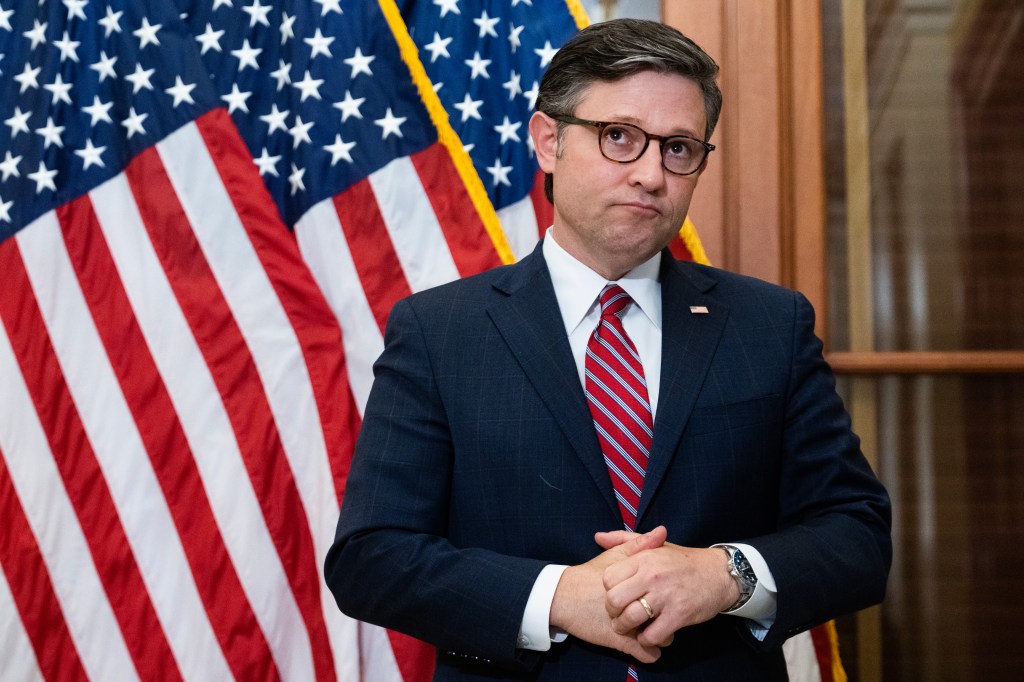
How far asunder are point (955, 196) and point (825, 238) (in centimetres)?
31

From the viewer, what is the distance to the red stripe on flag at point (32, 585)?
1884 millimetres

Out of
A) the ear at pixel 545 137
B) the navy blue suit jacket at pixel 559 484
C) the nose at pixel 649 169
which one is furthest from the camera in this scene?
the ear at pixel 545 137

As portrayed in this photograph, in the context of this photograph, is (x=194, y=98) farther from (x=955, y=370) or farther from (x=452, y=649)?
(x=955, y=370)

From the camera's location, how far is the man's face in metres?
1.32

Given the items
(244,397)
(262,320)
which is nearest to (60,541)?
(244,397)

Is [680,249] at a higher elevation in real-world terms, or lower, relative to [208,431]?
higher

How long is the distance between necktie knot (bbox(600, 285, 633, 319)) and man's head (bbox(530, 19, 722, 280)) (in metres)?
0.04

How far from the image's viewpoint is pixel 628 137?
1.35 meters

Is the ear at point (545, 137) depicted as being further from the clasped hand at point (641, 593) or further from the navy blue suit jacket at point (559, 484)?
the clasped hand at point (641, 593)

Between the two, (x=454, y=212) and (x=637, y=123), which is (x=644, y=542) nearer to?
(x=637, y=123)

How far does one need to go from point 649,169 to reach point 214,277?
1.04m

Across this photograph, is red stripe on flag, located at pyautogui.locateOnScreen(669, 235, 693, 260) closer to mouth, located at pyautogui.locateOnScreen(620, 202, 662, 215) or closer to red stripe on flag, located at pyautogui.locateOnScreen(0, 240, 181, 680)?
mouth, located at pyautogui.locateOnScreen(620, 202, 662, 215)

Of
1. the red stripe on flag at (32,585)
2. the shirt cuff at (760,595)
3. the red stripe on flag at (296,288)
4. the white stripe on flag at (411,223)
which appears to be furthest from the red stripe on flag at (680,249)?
the red stripe on flag at (32,585)

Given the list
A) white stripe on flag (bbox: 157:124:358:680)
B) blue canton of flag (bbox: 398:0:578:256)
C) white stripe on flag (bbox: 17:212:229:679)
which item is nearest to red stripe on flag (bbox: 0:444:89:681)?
white stripe on flag (bbox: 17:212:229:679)
